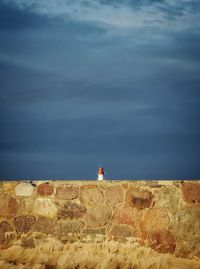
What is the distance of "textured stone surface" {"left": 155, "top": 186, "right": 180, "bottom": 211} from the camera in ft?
23.2

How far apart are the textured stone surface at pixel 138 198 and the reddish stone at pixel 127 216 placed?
0.28ft

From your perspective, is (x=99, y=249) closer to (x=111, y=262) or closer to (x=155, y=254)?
(x=111, y=262)

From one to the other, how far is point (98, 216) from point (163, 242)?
102cm

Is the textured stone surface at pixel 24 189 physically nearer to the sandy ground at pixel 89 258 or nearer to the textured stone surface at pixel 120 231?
the sandy ground at pixel 89 258

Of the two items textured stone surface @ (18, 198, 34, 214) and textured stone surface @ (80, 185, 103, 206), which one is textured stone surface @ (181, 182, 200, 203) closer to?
textured stone surface @ (80, 185, 103, 206)

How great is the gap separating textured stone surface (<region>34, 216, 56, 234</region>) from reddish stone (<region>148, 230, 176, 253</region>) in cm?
149

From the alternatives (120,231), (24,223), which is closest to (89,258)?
(120,231)

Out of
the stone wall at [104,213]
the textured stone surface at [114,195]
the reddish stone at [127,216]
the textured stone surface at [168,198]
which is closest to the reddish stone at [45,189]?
the stone wall at [104,213]

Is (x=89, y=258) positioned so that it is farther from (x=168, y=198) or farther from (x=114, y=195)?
(x=168, y=198)

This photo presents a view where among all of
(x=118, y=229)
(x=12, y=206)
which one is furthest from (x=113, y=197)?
(x=12, y=206)

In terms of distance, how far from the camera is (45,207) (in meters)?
7.56

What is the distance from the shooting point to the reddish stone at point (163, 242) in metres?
7.01

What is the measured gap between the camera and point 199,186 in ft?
23.1

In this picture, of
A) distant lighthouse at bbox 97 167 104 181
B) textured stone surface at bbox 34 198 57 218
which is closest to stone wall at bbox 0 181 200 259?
textured stone surface at bbox 34 198 57 218
